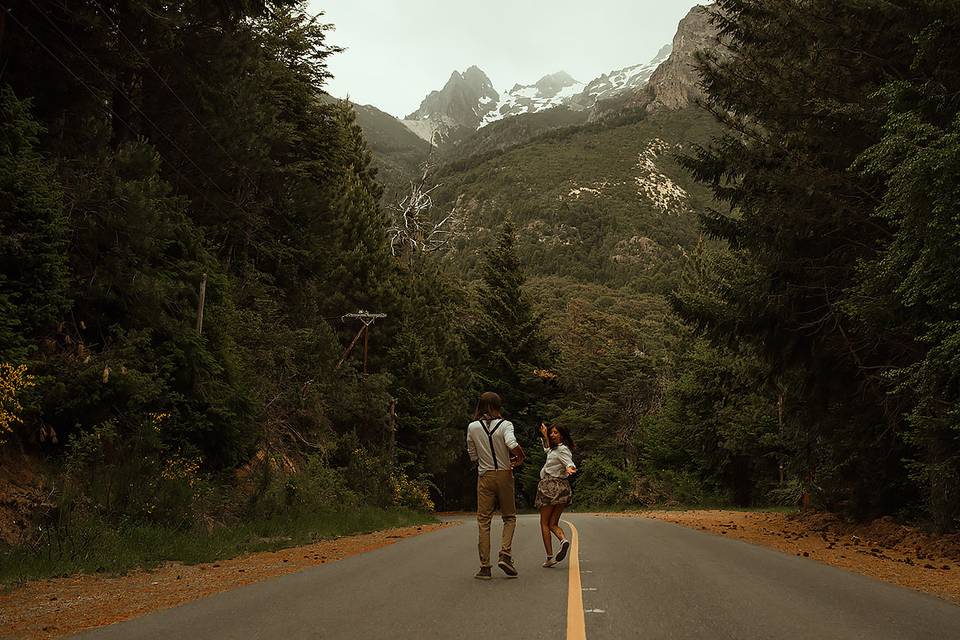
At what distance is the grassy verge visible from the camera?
28.8 ft

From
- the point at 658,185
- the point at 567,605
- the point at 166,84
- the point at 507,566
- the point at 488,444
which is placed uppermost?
the point at 658,185

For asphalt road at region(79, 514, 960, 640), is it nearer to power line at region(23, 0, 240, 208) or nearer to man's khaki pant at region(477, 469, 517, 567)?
man's khaki pant at region(477, 469, 517, 567)

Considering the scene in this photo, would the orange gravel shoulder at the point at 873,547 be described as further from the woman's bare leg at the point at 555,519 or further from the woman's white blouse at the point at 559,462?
the woman's white blouse at the point at 559,462

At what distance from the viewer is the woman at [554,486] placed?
9.35m

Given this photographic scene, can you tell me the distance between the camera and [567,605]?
6.46m

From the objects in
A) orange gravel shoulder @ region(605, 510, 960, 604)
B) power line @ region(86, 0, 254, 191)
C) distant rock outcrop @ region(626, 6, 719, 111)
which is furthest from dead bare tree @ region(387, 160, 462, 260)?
distant rock outcrop @ region(626, 6, 719, 111)

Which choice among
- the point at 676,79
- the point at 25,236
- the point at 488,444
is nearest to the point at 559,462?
the point at 488,444

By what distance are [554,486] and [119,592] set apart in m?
4.99

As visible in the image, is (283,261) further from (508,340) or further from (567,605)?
(508,340)

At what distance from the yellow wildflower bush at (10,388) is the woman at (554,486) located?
6471 millimetres

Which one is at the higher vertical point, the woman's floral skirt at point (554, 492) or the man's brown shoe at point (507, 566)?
the woman's floral skirt at point (554, 492)

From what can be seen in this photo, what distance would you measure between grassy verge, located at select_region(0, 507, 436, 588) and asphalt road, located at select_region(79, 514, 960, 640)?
247cm

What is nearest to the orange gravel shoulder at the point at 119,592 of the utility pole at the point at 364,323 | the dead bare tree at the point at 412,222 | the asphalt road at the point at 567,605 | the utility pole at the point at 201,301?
the asphalt road at the point at 567,605

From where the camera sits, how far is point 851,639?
214 inches
